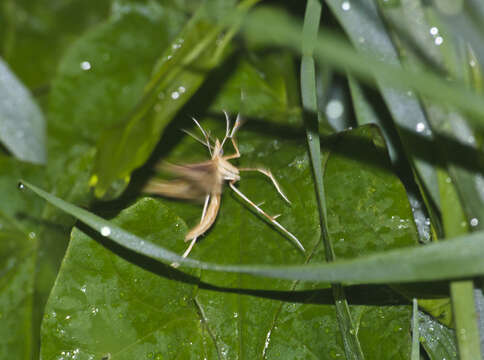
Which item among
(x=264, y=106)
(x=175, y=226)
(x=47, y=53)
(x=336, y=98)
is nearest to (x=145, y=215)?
(x=175, y=226)

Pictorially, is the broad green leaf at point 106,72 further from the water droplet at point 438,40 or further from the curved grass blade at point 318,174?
the water droplet at point 438,40

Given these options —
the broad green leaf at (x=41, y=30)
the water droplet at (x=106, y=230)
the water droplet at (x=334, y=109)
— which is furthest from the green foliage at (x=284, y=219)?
the broad green leaf at (x=41, y=30)

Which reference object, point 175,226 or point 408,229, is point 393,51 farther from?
point 175,226

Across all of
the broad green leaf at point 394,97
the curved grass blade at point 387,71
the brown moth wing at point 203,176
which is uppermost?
the curved grass blade at point 387,71

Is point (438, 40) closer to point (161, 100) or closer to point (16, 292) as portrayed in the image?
point (161, 100)

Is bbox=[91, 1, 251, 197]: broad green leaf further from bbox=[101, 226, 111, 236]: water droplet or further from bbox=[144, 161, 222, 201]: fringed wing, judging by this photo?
bbox=[101, 226, 111, 236]: water droplet

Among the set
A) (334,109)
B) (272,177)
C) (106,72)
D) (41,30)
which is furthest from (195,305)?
(41,30)
